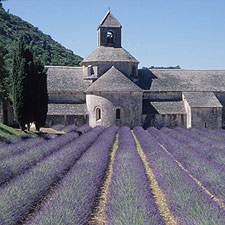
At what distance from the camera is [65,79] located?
28.9m

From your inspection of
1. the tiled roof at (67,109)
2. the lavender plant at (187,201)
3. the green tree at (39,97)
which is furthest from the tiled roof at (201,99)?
the lavender plant at (187,201)

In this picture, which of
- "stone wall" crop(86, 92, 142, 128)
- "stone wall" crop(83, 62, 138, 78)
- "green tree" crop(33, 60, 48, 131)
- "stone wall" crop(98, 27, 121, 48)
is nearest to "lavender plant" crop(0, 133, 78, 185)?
"green tree" crop(33, 60, 48, 131)

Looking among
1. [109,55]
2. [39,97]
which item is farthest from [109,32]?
[39,97]

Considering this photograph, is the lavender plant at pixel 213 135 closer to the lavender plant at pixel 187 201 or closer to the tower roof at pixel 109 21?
the lavender plant at pixel 187 201

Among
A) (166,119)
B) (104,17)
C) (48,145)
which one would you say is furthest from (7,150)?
(104,17)

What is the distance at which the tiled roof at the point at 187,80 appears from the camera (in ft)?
96.5

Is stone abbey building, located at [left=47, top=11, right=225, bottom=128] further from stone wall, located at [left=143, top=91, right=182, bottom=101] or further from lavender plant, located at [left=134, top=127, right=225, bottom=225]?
lavender plant, located at [left=134, top=127, right=225, bottom=225]

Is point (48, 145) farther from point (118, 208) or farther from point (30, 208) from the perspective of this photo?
point (118, 208)

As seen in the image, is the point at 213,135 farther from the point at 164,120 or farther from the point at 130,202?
the point at 130,202

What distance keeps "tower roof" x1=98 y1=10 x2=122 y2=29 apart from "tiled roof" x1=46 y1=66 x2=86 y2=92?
5371 millimetres

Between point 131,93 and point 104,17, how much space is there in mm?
9893

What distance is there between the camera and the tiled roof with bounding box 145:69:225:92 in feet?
96.5

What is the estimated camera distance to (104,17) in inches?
1185

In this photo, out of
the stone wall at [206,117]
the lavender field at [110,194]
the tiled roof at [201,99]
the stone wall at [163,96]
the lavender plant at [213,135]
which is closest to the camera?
the lavender field at [110,194]
